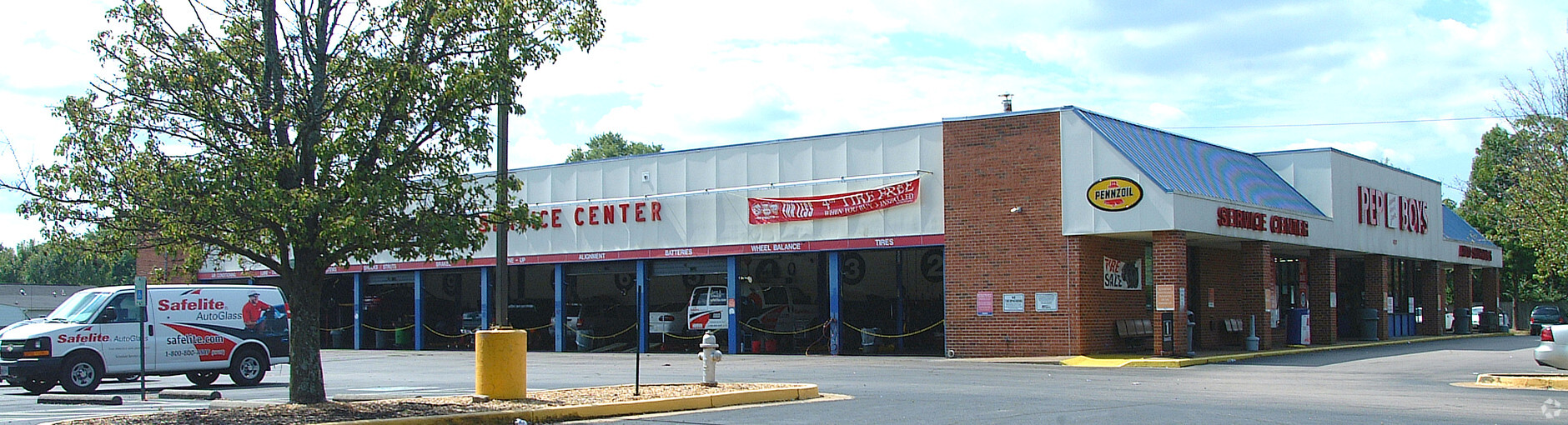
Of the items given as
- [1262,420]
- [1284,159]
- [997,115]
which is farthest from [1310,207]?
[1262,420]

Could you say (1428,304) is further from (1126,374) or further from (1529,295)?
(1529,295)

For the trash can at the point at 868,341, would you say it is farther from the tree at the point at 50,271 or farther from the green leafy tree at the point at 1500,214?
the tree at the point at 50,271

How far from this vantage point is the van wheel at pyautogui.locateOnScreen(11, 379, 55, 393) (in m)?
20.8

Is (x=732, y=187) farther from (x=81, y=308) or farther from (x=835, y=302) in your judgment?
(x=81, y=308)

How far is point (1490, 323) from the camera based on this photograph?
48812 millimetres

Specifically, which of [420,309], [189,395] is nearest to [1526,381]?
[189,395]

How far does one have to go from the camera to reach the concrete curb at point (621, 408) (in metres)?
13.7

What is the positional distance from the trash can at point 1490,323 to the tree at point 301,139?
44726mm

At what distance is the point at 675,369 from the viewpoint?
26.8 meters

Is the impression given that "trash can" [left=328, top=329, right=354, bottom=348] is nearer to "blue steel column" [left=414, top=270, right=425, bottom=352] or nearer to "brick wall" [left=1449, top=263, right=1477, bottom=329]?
"blue steel column" [left=414, top=270, right=425, bottom=352]

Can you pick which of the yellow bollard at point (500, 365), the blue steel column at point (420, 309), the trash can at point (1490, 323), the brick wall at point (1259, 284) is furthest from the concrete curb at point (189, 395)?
the trash can at point (1490, 323)

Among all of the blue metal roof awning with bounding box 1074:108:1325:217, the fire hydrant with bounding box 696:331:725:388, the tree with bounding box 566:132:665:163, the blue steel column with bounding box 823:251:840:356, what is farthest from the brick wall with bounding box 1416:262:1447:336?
the tree with bounding box 566:132:665:163

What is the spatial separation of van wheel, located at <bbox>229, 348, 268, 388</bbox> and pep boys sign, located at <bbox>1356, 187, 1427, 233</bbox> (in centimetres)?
2953

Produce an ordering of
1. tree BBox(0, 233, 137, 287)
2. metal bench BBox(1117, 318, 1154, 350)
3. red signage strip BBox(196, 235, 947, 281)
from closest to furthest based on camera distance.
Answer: metal bench BBox(1117, 318, 1154, 350)
red signage strip BBox(196, 235, 947, 281)
tree BBox(0, 233, 137, 287)
